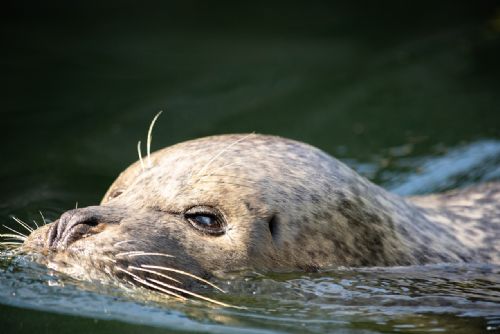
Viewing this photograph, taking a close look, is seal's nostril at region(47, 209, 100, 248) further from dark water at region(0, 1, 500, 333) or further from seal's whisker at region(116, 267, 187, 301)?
seal's whisker at region(116, 267, 187, 301)

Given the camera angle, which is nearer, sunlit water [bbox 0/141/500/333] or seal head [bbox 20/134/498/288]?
sunlit water [bbox 0/141/500/333]

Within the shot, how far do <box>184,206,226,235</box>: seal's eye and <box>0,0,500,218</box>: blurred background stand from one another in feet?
6.68

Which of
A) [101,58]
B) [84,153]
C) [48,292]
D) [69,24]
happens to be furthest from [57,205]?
[69,24]

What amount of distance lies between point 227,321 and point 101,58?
6323 mm

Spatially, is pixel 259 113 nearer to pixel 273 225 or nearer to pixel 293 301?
pixel 273 225

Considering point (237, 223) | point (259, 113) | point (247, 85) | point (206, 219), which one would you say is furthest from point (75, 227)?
point (247, 85)

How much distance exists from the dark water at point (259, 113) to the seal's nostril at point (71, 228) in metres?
0.17

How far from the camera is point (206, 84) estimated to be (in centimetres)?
948

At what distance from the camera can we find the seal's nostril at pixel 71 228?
4359mm

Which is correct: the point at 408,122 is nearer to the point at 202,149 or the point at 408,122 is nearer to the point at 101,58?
the point at 101,58

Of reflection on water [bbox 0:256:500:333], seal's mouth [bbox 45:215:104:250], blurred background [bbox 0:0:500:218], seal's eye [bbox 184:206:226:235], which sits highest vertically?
blurred background [bbox 0:0:500:218]

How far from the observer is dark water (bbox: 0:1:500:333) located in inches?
168

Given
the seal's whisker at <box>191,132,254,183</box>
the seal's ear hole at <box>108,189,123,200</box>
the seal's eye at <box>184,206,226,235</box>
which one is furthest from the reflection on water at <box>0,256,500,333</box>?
the seal's ear hole at <box>108,189,123,200</box>

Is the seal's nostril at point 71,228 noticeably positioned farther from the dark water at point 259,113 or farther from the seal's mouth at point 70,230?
the dark water at point 259,113
